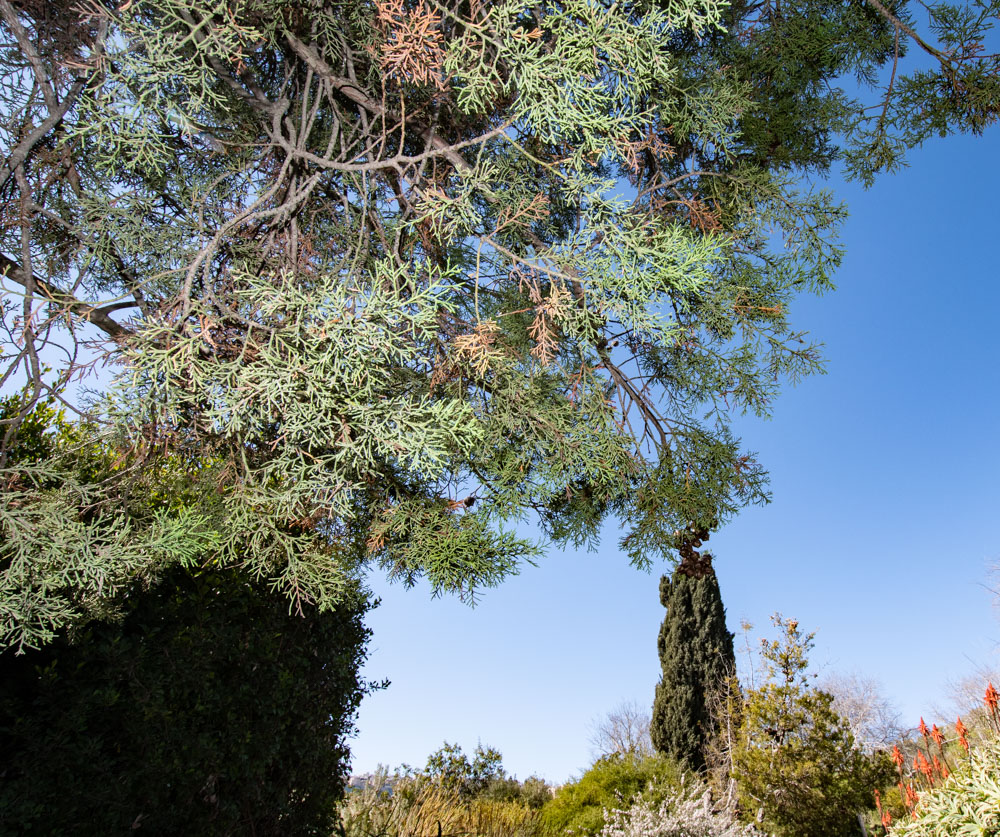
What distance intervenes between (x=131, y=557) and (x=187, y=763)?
1587 millimetres

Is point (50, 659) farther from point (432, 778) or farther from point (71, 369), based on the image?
point (432, 778)

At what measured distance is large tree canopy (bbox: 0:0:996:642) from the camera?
3387mm

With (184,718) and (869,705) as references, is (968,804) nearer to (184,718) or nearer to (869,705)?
(184,718)

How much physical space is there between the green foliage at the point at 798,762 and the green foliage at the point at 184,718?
14.9 ft

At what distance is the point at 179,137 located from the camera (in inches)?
196

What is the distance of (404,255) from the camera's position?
16.3 feet

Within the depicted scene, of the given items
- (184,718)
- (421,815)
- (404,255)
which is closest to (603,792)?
(421,815)

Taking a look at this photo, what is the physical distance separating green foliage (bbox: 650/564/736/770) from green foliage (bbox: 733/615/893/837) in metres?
2.95

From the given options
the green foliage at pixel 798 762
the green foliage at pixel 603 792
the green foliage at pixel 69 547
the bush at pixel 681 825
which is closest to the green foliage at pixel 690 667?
the green foliage at pixel 603 792

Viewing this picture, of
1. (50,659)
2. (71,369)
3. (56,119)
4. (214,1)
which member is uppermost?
(214,1)

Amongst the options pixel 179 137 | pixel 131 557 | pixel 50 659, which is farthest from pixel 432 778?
pixel 179 137

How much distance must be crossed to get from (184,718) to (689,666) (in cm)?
876

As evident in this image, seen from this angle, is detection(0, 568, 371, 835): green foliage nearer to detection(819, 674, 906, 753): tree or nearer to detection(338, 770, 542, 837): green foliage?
detection(338, 770, 542, 837): green foliage

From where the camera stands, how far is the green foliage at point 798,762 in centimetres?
686
